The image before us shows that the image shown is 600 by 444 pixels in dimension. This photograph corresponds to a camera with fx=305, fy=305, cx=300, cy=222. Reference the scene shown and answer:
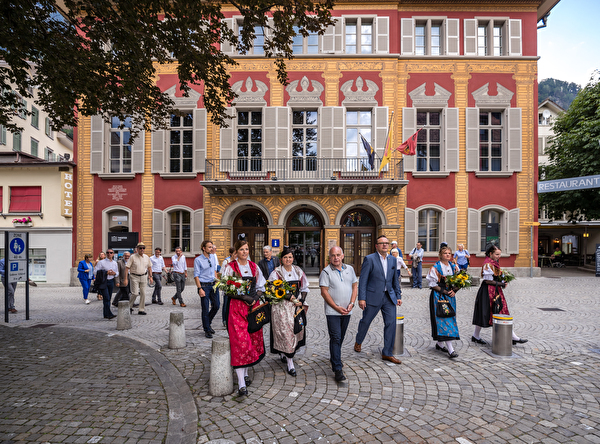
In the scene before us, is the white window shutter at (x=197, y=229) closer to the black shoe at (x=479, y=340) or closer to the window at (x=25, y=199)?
the window at (x=25, y=199)

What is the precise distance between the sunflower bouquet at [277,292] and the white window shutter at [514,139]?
15.9 m

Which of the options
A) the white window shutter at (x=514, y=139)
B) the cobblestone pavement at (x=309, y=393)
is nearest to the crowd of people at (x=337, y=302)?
the cobblestone pavement at (x=309, y=393)

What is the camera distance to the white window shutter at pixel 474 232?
49.9 feet

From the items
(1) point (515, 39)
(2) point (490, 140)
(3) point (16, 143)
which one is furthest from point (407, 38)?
(3) point (16, 143)

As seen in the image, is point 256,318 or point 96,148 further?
point 96,148

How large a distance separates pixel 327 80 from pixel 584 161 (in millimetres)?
15028

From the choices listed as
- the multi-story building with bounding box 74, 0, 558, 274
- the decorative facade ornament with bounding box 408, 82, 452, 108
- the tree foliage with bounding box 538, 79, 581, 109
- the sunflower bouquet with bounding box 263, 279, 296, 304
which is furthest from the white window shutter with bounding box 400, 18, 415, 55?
the tree foliage with bounding box 538, 79, 581, 109

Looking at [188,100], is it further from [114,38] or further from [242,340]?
[242,340]

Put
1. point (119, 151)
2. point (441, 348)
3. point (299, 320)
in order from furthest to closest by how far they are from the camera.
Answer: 1. point (119, 151)
2. point (441, 348)
3. point (299, 320)

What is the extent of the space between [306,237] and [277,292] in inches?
455

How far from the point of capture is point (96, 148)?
15.3 metres

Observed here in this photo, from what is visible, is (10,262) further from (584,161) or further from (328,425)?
(584,161)

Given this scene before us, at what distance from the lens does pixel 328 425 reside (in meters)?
3.09

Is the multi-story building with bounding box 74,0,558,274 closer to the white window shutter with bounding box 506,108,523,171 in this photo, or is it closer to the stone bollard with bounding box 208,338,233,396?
the white window shutter with bounding box 506,108,523,171
